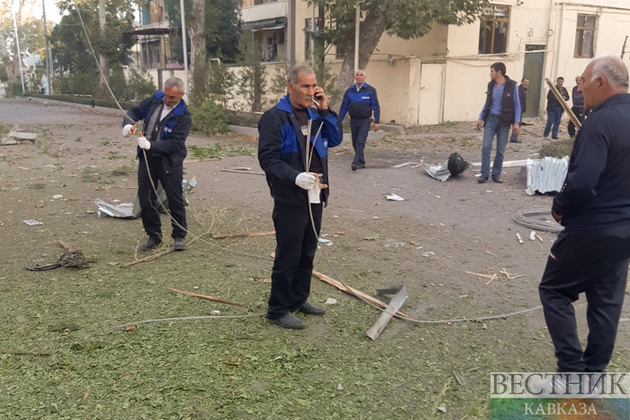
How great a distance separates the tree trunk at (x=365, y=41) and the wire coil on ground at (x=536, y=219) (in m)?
9.75

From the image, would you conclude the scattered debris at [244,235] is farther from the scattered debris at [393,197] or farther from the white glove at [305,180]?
the white glove at [305,180]

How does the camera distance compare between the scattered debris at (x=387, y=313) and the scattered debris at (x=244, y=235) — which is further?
the scattered debris at (x=244, y=235)

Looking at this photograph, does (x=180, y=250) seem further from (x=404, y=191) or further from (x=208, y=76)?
(x=208, y=76)

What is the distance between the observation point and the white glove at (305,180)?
369 centimetres

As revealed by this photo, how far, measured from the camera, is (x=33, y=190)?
877 centimetres

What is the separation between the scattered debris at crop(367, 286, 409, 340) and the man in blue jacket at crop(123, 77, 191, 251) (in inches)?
105

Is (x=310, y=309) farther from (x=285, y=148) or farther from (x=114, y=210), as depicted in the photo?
(x=114, y=210)

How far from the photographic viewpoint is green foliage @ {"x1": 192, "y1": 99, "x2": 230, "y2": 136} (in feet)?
56.6

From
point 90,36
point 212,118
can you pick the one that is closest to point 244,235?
point 212,118

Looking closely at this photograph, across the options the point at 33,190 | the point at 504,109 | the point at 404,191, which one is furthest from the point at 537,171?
the point at 33,190

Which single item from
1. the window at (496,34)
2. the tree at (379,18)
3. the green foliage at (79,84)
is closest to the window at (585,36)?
the window at (496,34)

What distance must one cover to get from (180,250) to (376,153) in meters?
8.67

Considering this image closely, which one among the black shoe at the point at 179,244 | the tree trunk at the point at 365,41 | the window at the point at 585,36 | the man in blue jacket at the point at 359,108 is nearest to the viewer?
the black shoe at the point at 179,244

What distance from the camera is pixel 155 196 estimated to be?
6086mm
